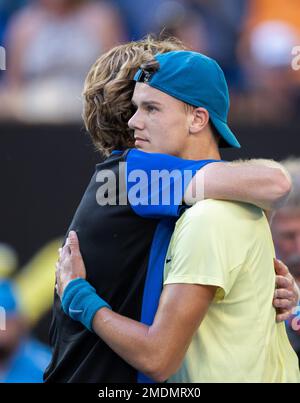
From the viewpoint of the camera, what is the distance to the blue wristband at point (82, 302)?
2199mm

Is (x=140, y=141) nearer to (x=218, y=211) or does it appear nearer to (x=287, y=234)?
(x=218, y=211)

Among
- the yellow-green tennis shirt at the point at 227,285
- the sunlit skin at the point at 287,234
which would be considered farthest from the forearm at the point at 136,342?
the sunlit skin at the point at 287,234

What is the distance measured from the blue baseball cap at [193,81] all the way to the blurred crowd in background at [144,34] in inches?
110

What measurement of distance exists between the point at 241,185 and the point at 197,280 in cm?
28

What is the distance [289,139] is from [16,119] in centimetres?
158

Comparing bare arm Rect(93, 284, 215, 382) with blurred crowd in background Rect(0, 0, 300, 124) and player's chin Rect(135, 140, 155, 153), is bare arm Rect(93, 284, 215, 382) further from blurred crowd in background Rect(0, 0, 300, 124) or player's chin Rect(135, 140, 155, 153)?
blurred crowd in background Rect(0, 0, 300, 124)

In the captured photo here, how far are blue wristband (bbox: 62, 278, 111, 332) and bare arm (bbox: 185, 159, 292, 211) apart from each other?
1.17ft

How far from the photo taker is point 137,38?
17.6 ft

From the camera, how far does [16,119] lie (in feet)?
15.8

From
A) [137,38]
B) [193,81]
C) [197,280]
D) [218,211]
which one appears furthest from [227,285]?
[137,38]

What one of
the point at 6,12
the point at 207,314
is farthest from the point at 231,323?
the point at 6,12

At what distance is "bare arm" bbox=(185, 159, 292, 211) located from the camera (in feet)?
Answer: 7.23

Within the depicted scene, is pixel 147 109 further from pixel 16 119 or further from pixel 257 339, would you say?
pixel 16 119
